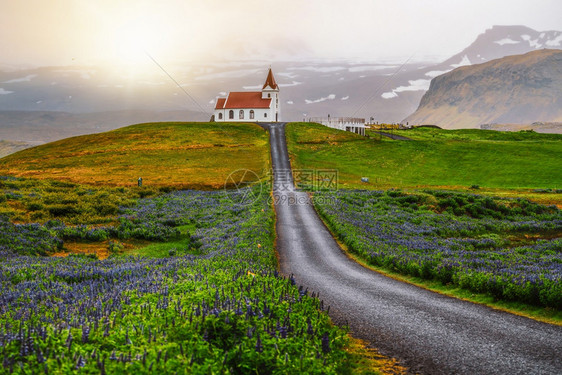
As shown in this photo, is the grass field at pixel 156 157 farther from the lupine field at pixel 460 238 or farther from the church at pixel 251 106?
the lupine field at pixel 460 238

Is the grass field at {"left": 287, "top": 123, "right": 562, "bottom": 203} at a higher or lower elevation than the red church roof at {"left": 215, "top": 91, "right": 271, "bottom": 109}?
lower

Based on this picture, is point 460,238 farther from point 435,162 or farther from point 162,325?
point 435,162

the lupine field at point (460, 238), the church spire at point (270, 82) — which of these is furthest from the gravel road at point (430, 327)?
the church spire at point (270, 82)

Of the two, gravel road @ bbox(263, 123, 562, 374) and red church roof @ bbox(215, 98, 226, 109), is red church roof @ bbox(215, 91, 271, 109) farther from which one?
gravel road @ bbox(263, 123, 562, 374)

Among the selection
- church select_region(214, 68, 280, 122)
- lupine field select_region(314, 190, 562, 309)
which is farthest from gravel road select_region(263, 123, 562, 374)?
church select_region(214, 68, 280, 122)

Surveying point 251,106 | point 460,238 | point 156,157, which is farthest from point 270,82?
point 460,238

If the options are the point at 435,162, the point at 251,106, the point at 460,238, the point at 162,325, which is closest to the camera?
the point at 162,325

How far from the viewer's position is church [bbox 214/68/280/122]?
141000mm

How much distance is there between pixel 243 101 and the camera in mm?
143625

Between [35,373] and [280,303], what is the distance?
5.07 metres

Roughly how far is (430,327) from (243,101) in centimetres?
13826

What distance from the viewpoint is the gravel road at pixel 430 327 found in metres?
8.72

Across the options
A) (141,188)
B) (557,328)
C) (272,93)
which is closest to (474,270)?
(557,328)

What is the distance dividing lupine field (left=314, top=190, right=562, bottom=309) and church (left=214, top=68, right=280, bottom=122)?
96.8m
